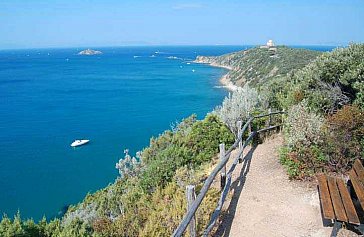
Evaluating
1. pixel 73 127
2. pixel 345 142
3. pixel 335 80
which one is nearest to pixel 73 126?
pixel 73 127

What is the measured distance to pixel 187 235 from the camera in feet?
→ 16.5

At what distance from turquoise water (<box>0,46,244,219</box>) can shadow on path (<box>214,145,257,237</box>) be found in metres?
18.8

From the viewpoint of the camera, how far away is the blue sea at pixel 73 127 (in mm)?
28375

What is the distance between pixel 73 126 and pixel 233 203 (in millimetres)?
46154

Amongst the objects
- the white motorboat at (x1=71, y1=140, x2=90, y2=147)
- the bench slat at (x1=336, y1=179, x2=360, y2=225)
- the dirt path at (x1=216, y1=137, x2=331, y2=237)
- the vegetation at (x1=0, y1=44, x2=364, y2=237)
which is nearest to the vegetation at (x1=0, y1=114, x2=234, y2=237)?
the vegetation at (x1=0, y1=44, x2=364, y2=237)

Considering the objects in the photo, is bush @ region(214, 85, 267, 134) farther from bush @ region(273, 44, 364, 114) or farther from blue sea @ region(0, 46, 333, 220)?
blue sea @ region(0, 46, 333, 220)

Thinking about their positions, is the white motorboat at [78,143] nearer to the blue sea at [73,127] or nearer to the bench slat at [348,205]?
the blue sea at [73,127]

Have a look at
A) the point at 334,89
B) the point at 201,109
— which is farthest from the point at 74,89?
the point at 334,89

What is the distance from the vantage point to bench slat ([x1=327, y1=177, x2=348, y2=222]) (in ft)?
12.3

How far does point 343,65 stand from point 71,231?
8796mm

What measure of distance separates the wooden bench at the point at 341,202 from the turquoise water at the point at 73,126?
22604 millimetres

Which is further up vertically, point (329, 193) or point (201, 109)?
point (329, 193)

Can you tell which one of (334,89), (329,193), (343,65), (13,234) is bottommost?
(13,234)

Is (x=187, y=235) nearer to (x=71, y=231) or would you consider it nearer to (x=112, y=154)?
(x=71, y=231)
